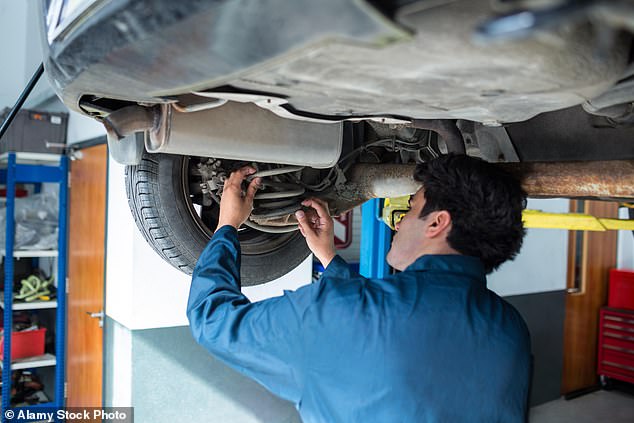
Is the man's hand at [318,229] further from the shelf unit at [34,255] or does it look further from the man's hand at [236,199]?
the shelf unit at [34,255]

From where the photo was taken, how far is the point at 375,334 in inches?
34.1

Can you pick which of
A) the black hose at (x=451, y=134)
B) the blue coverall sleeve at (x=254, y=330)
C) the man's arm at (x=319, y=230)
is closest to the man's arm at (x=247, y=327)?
the blue coverall sleeve at (x=254, y=330)

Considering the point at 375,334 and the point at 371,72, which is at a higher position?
the point at 371,72

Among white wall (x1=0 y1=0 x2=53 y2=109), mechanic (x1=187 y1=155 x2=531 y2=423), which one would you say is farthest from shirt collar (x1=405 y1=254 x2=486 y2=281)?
white wall (x1=0 y1=0 x2=53 y2=109)

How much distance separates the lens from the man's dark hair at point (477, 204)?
1.06m

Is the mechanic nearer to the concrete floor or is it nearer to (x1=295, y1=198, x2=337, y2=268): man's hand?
(x1=295, y1=198, x2=337, y2=268): man's hand

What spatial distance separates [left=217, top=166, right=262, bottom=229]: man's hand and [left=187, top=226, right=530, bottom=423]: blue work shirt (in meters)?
0.24

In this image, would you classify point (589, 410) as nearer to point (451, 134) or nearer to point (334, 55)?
point (451, 134)

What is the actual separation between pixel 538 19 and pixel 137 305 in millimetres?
Result: 2859

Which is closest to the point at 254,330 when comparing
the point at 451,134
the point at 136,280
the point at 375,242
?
the point at 451,134

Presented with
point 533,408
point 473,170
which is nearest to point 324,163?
point 473,170

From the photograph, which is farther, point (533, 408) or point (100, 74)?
point (533, 408)

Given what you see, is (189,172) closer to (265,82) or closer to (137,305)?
(265,82)

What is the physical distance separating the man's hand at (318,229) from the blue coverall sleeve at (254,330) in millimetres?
390
